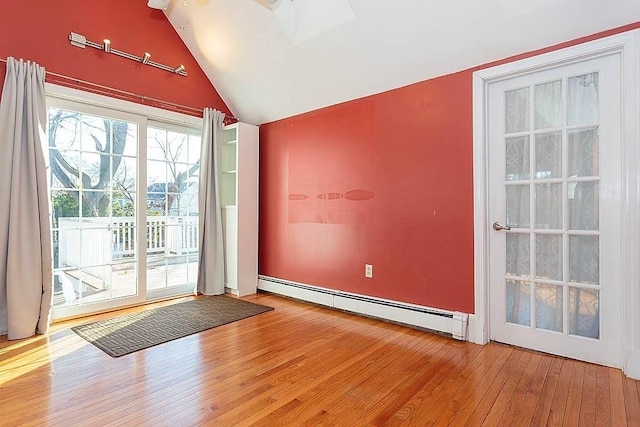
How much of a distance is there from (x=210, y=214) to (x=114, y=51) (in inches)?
Answer: 71.1

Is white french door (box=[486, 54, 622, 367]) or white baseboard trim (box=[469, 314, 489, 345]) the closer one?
white french door (box=[486, 54, 622, 367])

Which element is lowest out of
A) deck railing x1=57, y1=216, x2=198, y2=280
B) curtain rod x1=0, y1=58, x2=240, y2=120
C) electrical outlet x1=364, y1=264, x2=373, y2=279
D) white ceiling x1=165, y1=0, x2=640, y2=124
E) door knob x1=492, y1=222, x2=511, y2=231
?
electrical outlet x1=364, y1=264, x2=373, y2=279

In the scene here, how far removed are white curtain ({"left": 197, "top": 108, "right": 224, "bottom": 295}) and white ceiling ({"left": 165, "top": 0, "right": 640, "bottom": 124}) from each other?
0.52m

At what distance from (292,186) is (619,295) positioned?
2.88 metres

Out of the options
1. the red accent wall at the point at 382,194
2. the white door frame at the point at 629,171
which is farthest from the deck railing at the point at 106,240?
the white door frame at the point at 629,171

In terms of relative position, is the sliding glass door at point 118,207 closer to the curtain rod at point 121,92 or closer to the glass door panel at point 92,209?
the glass door panel at point 92,209

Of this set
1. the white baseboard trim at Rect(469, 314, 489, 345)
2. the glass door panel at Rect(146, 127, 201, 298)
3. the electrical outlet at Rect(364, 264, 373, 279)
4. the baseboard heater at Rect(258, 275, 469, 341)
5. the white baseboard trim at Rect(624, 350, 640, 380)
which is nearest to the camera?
the white baseboard trim at Rect(624, 350, 640, 380)

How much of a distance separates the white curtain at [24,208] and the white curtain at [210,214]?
1391 millimetres

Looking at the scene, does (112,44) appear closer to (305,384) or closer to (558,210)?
(305,384)

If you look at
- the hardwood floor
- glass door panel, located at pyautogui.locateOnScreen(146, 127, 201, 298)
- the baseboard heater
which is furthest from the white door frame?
glass door panel, located at pyautogui.locateOnScreen(146, 127, 201, 298)

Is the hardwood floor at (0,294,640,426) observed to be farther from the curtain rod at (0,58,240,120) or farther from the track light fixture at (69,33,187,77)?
the track light fixture at (69,33,187,77)

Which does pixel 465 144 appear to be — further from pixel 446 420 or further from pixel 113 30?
pixel 113 30

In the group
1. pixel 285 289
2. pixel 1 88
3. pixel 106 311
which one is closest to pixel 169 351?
pixel 106 311

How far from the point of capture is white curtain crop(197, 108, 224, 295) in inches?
149
